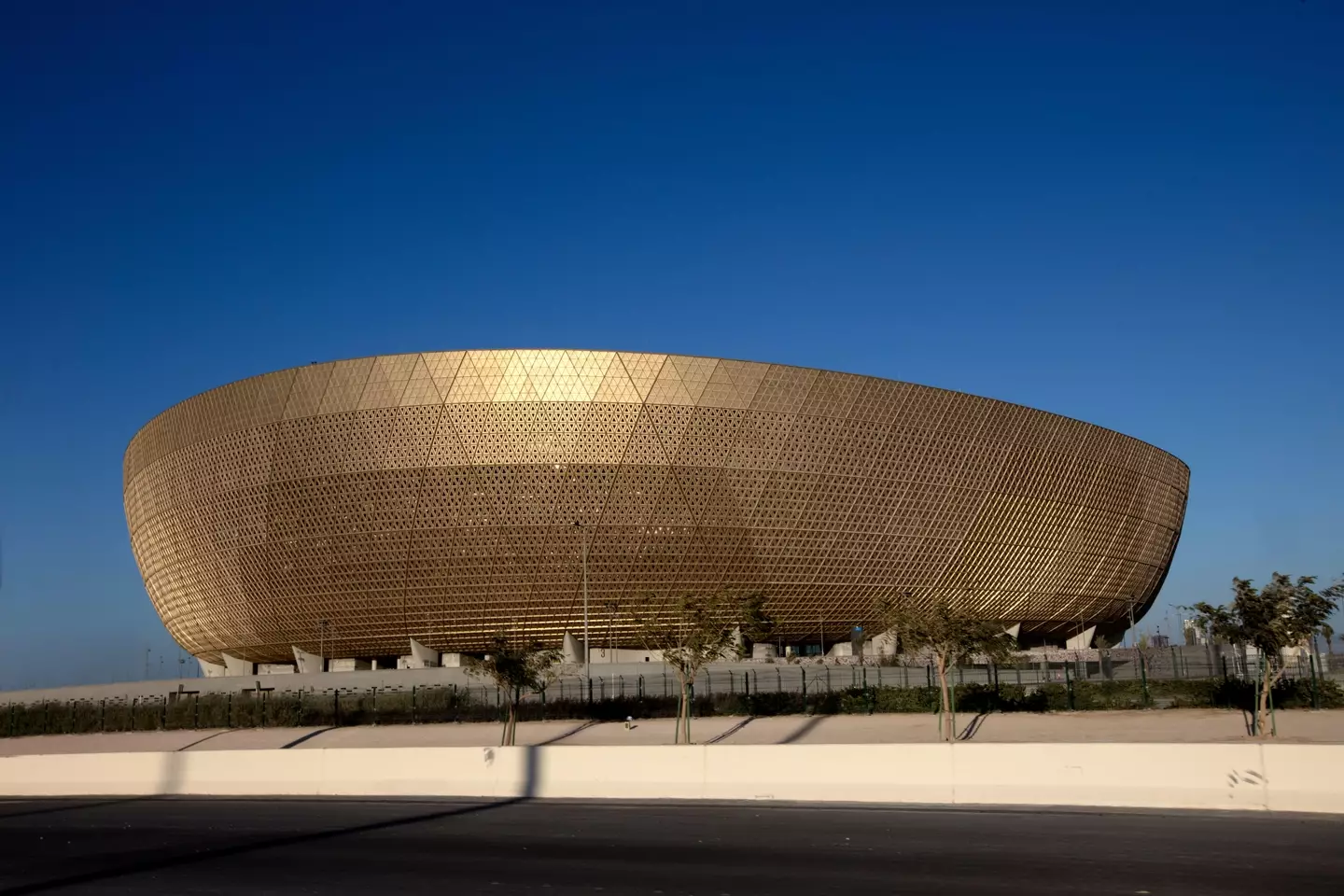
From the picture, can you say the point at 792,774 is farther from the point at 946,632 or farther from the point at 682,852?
the point at 946,632

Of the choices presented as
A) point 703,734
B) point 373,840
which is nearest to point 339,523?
point 703,734

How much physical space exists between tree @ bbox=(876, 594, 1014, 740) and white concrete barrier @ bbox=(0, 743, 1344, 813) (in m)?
10.9

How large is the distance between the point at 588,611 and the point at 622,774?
35.6 meters

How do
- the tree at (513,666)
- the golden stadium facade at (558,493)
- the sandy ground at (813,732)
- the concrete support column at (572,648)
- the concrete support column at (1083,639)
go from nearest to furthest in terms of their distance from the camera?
1. the sandy ground at (813,732)
2. the tree at (513,666)
3. the golden stadium facade at (558,493)
4. the concrete support column at (572,648)
5. the concrete support column at (1083,639)

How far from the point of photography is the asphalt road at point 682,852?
9703 mm

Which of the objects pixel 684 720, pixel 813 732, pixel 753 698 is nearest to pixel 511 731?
pixel 684 720

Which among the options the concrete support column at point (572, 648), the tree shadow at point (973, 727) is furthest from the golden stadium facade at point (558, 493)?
the tree shadow at point (973, 727)

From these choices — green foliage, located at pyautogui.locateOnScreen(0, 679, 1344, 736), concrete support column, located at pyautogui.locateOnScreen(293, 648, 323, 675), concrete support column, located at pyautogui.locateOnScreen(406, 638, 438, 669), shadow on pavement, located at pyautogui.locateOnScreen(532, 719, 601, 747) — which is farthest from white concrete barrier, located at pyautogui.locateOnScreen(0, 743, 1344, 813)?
concrete support column, located at pyautogui.locateOnScreen(293, 648, 323, 675)

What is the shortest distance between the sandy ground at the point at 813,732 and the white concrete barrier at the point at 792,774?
2.12 metres

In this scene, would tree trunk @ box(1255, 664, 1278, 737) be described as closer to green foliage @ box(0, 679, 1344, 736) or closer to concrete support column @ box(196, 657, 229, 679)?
green foliage @ box(0, 679, 1344, 736)

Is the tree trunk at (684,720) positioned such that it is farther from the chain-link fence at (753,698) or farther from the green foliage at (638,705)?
the green foliage at (638,705)

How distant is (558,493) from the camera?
5150 centimetres

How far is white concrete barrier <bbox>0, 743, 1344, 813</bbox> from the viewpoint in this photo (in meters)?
14.1

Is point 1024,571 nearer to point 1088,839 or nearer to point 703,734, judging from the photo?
point 703,734
